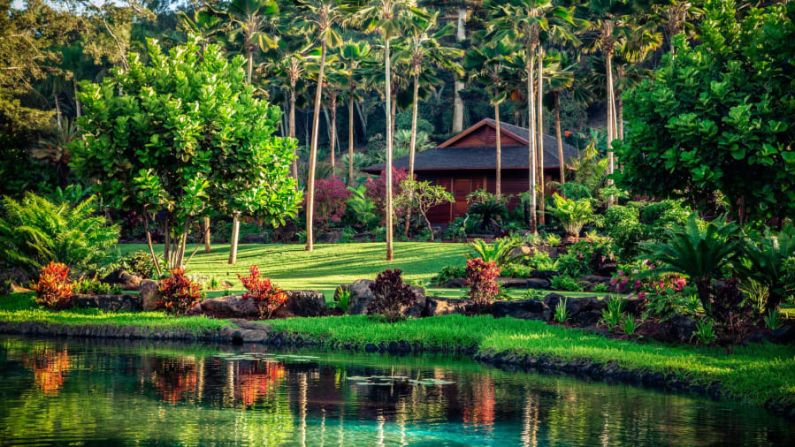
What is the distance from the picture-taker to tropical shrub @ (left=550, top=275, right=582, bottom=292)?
28.7 metres

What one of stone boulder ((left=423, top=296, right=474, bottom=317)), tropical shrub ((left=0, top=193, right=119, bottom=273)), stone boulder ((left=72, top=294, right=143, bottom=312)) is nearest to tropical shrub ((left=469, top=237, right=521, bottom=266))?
stone boulder ((left=423, top=296, right=474, bottom=317))

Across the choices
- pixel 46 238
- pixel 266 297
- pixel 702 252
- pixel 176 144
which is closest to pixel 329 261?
pixel 46 238

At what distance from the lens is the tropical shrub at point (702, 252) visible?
60.0 ft

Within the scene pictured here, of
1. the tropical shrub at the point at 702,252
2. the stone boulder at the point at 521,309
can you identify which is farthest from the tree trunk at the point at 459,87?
the tropical shrub at the point at 702,252

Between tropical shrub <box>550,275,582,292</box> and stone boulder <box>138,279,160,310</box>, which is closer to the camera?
stone boulder <box>138,279,160,310</box>

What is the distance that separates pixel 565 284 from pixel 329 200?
24321 millimetres

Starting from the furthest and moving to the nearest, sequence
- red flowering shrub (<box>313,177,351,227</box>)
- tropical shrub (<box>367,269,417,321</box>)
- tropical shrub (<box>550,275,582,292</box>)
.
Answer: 1. red flowering shrub (<box>313,177,351,227</box>)
2. tropical shrub (<box>550,275,582,292</box>)
3. tropical shrub (<box>367,269,417,321</box>)

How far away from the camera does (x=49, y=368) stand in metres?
17.4

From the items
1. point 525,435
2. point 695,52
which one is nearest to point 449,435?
point 525,435

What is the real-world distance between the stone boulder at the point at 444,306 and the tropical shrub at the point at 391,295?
1059 mm

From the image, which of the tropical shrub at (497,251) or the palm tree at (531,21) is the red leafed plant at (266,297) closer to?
the tropical shrub at (497,251)

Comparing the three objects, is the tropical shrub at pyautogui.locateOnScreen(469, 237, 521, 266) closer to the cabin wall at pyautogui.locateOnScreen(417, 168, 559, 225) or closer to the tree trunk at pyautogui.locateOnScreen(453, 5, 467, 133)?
the cabin wall at pyautogui.locateOnScreen(417, 168, 559, 225)

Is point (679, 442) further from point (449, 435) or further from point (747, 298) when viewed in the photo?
point (747, 298)

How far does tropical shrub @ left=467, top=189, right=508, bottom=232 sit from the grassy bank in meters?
26.3
